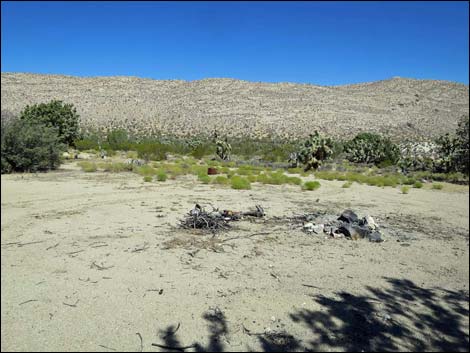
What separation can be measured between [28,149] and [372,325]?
1793cm

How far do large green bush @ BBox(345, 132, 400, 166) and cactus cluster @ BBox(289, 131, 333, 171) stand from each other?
6133 mm

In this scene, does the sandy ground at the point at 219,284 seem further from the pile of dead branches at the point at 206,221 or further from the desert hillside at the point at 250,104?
the desert hillside at the point at 250,104

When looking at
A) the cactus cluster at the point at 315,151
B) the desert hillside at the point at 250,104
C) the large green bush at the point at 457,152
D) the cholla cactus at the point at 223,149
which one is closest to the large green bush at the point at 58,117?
the cholla cactus at the point at 223,149

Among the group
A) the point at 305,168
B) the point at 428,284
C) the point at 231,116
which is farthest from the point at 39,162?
the point at 231,116

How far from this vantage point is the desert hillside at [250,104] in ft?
207

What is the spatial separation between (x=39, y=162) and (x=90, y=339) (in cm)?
1713

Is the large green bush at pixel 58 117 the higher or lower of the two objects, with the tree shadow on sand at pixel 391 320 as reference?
higher

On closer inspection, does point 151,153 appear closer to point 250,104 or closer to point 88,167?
point 88,167

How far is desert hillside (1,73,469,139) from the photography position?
2488 inches

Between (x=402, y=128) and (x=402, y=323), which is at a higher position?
(x=402, y=128)

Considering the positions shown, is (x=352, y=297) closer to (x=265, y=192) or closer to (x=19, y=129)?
(x=265, y=192)

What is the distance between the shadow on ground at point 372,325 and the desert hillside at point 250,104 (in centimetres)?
5248

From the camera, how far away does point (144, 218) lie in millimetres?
10750

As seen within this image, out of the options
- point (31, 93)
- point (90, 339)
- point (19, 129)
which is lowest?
point (90, 339)
